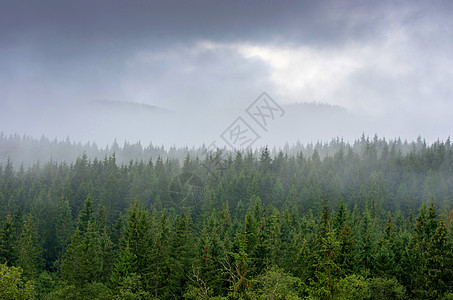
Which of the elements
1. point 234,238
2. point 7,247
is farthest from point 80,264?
point 234,238

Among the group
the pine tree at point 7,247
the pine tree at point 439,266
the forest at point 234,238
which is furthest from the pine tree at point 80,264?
the pine tree at point 439,266

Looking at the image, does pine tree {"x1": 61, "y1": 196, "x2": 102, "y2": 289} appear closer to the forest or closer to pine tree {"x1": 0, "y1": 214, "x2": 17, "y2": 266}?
the forest

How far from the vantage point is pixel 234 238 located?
168 feet

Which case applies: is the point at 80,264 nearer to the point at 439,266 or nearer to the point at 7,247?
the point at 7,247

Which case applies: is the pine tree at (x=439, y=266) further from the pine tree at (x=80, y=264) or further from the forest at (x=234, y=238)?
the pine tree at (x=80, y=264)

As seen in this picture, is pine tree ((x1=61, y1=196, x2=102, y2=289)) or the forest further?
pine tree ((x1=61, y1=196, x2=102, y2=289))

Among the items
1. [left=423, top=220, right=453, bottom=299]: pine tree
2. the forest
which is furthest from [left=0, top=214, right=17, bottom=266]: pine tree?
[left=423, top=220, right=453, bottom=299]: pine tree

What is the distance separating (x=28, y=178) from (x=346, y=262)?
138 m

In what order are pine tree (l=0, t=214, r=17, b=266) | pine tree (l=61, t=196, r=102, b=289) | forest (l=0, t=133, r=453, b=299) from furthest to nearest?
pine tree (l=0, t=214, r=17, b=266), pine tree (l=61, t=196, r=102, b=289), forest (l=0, t=133, r=453, b=299)

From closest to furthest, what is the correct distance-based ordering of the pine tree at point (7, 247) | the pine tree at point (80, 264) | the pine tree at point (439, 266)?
the pine tree at point (439, 266) → the pine tree at point (80, 264) → the pine tree at point (7, 247)

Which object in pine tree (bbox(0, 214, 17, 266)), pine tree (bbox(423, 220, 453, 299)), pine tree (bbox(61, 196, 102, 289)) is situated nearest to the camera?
pine tree (bbox(423, 220, 453, 299))

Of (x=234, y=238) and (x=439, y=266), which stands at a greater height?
(x=439, y=266)

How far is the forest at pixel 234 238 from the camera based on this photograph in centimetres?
3375

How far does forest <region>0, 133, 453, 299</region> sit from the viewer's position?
33.8 metres
